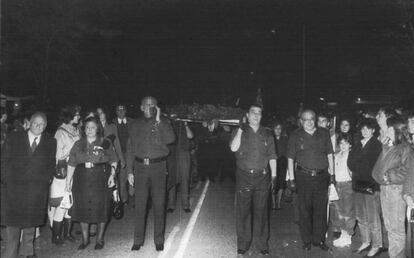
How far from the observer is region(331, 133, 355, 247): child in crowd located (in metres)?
6.50

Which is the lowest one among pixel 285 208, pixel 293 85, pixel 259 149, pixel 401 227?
pixel 285 208

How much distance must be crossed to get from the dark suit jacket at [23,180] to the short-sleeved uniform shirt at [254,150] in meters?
2.71

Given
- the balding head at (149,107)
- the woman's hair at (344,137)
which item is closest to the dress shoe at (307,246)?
the woman's hair at (344,137)

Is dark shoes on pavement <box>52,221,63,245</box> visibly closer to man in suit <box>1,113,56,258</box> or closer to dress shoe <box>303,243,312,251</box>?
man in suit <box>1,113,56,258</box>

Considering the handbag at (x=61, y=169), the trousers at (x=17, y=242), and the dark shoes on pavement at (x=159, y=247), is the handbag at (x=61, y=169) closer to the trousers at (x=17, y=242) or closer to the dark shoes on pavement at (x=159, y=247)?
the trousers at (x=17, y=242)

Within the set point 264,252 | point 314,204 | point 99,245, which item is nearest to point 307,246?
point 314,204

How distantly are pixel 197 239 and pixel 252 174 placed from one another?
1528 mm

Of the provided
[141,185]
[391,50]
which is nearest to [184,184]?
[141,185]

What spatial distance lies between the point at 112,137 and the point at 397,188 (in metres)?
4.89

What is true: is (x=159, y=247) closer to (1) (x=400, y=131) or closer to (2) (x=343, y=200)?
(2) (x=343, y=200)

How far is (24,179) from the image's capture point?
17.9 feet

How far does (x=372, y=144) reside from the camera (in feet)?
19.7

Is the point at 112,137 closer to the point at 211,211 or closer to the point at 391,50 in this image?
the point at 211,211

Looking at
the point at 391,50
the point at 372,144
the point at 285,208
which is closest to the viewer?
the point at 372,144
